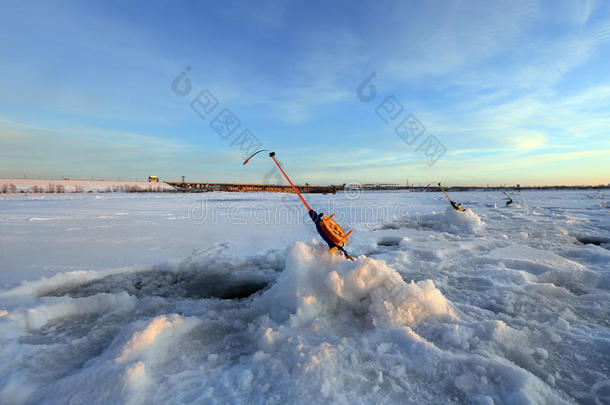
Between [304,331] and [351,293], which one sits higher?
[351,293]

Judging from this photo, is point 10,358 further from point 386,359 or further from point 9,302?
point 386,359

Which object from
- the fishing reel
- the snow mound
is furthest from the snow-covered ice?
the fishing reel

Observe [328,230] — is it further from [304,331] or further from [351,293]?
[304,331]

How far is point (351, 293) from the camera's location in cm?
272

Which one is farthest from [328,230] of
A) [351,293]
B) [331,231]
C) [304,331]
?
[304,331]

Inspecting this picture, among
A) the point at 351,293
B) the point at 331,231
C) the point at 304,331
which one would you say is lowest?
the point at 304,331

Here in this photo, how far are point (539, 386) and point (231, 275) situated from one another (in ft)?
12.7

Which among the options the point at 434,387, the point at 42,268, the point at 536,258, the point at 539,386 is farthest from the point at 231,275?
the point at 536,258

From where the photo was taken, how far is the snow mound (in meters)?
2.52

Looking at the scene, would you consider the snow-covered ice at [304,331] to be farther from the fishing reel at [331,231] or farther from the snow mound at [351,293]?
the fishing reel at [331,231]

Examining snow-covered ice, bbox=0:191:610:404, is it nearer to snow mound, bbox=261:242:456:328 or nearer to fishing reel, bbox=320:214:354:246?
snow mound, bbox=261:242:456:328

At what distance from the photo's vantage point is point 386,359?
6.64 feet

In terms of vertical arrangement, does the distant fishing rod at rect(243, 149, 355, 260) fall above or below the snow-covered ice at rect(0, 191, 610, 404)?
above

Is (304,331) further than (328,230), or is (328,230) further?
(328,230)
